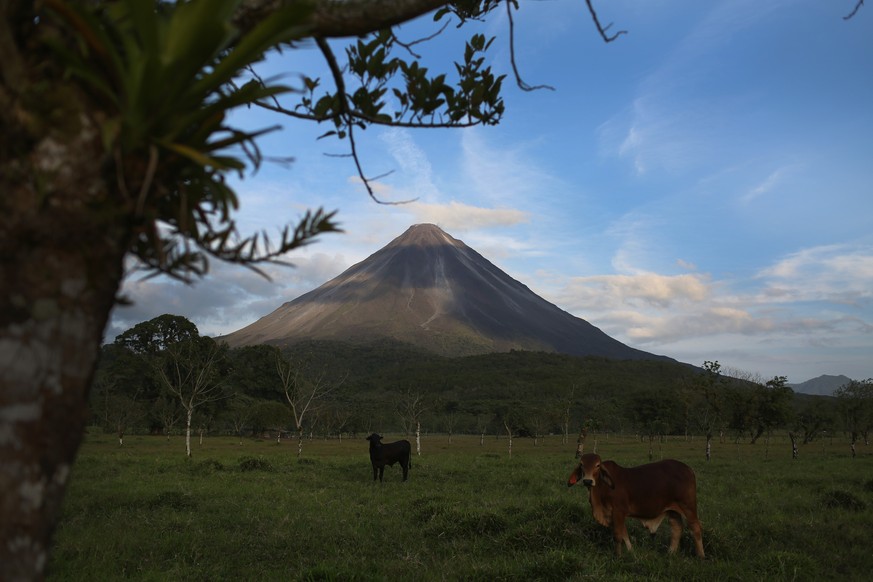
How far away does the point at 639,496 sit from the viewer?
862 centimetres

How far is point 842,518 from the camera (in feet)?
37.7

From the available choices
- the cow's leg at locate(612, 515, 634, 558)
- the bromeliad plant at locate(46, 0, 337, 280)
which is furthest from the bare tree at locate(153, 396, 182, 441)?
the bromeliad plant at locate(46, 0, 337, 280)

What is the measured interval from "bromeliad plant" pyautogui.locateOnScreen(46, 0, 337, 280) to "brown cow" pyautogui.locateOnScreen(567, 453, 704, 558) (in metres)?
7.97

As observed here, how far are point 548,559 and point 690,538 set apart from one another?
135 inches

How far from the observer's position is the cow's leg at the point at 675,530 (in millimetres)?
8670

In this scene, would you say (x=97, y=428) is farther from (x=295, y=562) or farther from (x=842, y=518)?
(x=842, y=518)

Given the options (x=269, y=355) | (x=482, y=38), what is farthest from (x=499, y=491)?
(x=269, y=355)

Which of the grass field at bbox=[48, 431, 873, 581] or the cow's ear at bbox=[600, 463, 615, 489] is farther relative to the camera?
the cow's ear at bbox=[600, 463, 615, 489]

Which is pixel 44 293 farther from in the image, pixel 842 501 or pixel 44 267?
pixel 842 501

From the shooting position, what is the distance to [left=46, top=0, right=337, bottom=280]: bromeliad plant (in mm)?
1534

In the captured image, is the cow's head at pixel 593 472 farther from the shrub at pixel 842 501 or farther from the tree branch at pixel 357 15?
the shrub at pixel 842 501

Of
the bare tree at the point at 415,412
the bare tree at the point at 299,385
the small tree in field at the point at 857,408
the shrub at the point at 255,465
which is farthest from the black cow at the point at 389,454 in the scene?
the small tree in field at the point at 857,408

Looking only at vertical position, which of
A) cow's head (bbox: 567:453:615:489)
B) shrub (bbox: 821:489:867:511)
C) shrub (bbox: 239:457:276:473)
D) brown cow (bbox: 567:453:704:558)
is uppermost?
cow's head (bbox: 567:453:615:489)

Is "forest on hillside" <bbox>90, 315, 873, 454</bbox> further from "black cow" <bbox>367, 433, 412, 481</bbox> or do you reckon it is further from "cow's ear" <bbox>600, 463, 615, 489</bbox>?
"black cow" <bbox>367, 433, 412, 481</bbox>
